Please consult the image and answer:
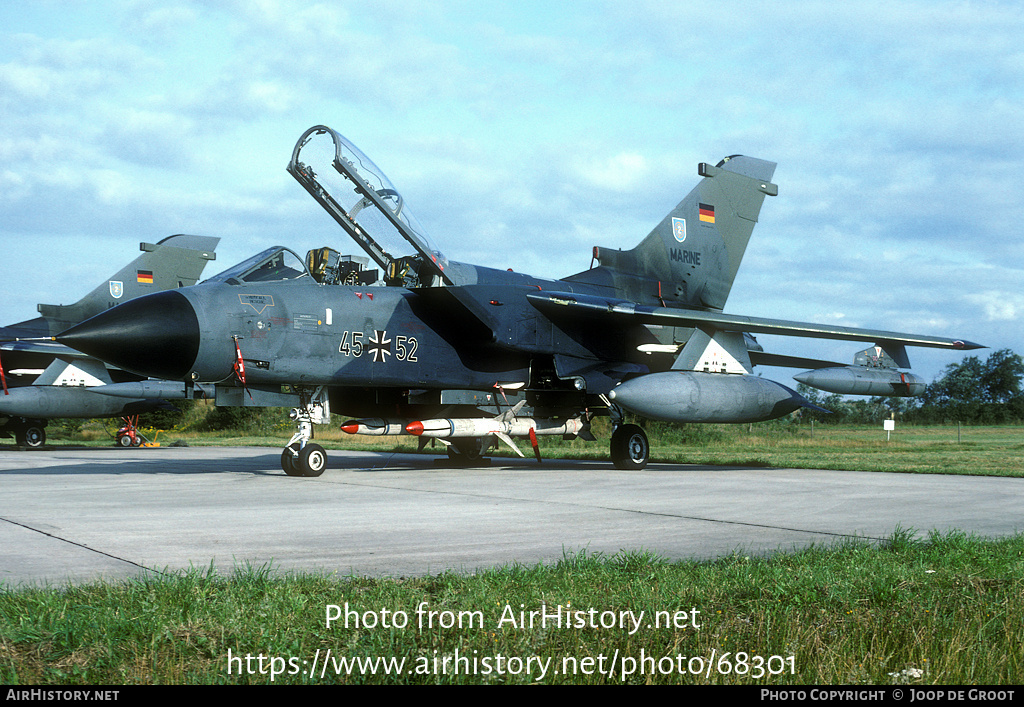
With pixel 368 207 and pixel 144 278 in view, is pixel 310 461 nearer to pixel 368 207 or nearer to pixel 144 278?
pixel 368 207

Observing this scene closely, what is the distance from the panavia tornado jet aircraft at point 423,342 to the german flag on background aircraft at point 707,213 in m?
2.15

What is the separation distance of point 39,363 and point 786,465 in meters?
20.5

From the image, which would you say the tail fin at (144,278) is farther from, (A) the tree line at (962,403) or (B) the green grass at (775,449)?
(A) the tree line at (962,403)

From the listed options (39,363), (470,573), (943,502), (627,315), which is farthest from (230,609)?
(39,363)

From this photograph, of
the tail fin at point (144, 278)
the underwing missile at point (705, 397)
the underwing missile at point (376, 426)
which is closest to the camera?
the underwing missile at point (376, 426)

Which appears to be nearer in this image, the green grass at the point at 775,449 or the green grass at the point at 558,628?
the green grass at the point at 558,628

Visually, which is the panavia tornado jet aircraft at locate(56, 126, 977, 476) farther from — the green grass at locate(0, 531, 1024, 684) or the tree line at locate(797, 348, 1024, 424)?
the tree line at locate(797, 348, 1024, 424)

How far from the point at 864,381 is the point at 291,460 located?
9.75 metres

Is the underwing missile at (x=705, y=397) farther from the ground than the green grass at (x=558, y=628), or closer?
farther from the ground

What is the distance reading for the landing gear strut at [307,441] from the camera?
11.5 metres

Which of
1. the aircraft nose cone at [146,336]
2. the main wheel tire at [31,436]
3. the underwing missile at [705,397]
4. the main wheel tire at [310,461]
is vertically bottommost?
the main wheel tire at [31,436]

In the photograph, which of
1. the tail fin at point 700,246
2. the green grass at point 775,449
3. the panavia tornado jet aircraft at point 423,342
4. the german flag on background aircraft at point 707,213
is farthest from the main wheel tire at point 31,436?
the german flag on background aircraft at point 707,213

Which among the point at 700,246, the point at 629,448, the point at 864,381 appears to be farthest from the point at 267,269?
the point at 864,381

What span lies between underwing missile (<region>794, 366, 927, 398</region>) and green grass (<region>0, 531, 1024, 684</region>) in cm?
1051
